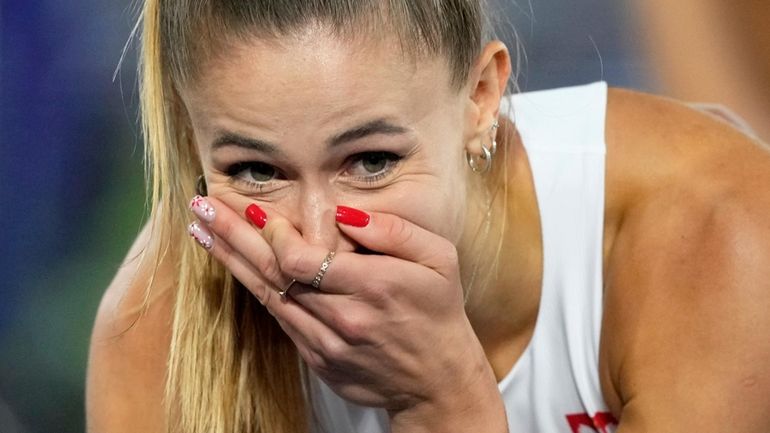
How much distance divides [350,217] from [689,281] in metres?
0.37

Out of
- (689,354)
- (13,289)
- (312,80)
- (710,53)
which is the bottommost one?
(13,289)

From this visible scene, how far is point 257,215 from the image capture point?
0.91 m

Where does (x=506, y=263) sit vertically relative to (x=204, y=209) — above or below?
below

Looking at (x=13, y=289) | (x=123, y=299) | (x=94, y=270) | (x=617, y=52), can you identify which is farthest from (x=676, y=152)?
(x=13, y=289)

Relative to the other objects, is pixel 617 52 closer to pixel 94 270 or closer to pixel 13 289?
pixel 94 270

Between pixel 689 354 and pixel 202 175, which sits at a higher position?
pixel 202 175

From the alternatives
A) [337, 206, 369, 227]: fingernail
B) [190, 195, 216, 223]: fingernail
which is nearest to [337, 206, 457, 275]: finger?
[337, 206, 369, 227]: fingernail

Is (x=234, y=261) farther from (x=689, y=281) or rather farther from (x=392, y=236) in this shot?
(x=689, y=281)

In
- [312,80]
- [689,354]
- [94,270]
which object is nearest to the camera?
[312,80]

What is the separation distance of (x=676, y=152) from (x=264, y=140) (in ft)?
1.46

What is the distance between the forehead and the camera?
87cm

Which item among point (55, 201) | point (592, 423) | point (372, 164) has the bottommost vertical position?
point (592, 423)

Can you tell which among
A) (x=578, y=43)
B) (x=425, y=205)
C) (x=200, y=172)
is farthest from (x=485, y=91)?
(x=578, y=43)

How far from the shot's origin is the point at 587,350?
1.17 meters
